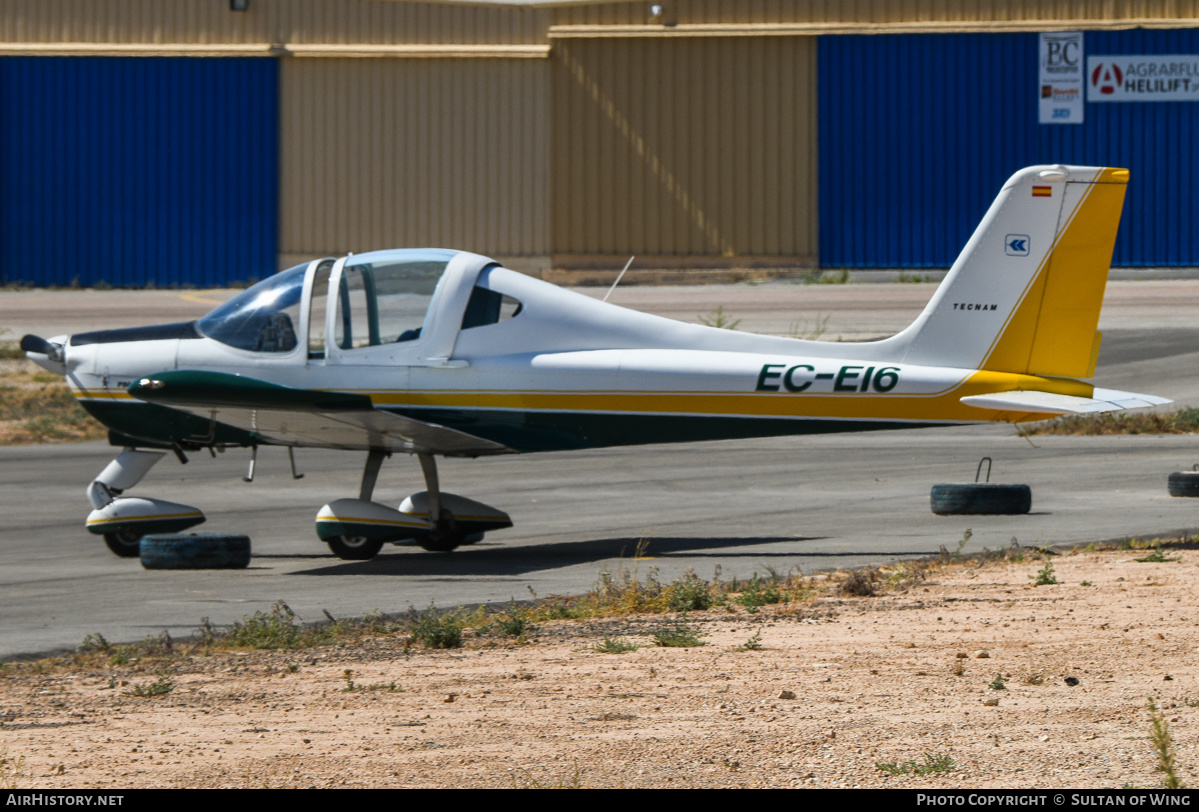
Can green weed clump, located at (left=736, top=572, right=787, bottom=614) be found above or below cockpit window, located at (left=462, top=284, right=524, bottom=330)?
below

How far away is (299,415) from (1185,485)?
8222 mm

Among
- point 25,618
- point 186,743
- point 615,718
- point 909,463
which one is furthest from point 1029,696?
point 909,463

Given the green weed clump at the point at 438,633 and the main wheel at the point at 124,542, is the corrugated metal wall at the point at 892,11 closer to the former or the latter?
the main wheel at the point at 124,542

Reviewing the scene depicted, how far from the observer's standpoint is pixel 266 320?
38.6 feet

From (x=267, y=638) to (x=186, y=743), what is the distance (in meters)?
2.16

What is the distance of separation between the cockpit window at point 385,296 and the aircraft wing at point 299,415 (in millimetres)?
560

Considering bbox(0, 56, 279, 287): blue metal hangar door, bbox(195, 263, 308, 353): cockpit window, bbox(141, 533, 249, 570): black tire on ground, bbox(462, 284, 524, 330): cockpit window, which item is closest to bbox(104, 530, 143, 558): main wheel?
bbox(141, 533, 249, 570): black tire on ground

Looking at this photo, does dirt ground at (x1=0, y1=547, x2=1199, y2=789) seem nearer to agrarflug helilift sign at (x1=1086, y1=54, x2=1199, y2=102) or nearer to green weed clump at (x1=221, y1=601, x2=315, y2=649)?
green weed clump at (x1=221, y1=601, x2=315, y2=649)

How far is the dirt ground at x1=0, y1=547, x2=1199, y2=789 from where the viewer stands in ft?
17.2

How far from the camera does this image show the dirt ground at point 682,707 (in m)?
5.25

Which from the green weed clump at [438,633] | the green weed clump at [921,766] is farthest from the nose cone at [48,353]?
the green weed clump at [921,766]

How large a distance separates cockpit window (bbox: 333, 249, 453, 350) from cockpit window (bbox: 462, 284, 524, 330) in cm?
33
